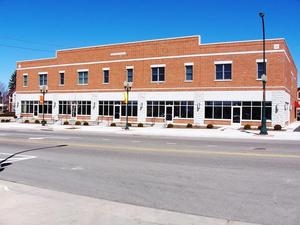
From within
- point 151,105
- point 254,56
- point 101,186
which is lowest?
point 101,186

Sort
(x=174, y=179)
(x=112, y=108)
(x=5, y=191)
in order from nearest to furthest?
1. (x=5, y=191)
2. (x=174, y=179)
3. (x=112, y=108)

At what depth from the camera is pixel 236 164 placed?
1268cm

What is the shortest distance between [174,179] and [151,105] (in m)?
34.9

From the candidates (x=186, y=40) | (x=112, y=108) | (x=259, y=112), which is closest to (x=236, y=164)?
(x=259, y=112)

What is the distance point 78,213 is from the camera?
21.8ft

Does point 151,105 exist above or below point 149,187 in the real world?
above

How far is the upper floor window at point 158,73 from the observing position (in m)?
44.1

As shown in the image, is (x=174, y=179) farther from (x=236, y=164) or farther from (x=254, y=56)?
(x=254, y=56)

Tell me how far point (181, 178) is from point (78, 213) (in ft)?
13.7

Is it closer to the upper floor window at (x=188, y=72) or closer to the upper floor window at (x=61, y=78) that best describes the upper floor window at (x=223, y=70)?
the upper floor window at (x=188, y=72)

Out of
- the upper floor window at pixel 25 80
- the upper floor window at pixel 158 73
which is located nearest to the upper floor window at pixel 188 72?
the upper floor window at pixel 158 73

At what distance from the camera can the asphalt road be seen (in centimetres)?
732

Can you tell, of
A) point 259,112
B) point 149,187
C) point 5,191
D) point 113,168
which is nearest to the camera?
point 5,191

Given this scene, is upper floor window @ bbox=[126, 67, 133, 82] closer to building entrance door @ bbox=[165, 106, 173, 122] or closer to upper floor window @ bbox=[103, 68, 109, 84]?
upper floor window @ bbox=[103, 68, 109, 84]
